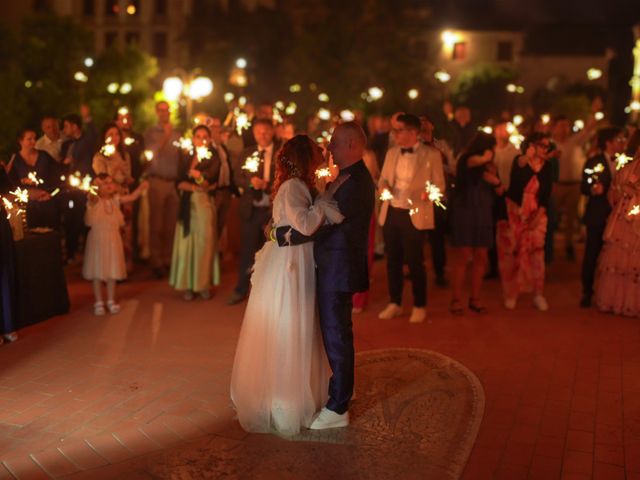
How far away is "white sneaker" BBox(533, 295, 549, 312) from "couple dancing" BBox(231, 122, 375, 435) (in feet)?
15.0

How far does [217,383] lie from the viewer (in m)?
6.93

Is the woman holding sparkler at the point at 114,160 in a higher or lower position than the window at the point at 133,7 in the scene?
lower

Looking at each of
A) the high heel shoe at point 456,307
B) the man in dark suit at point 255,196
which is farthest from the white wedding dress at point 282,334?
the high heel shoe at point 456,307

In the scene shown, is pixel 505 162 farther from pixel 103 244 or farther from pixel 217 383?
pixel 217 383

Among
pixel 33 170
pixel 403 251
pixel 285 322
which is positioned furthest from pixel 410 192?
pixel 33 170

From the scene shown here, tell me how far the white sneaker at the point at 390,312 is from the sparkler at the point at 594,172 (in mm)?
2865

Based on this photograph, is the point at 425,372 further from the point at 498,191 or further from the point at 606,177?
the point at 606,177

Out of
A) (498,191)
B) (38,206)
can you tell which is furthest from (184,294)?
(498,191)

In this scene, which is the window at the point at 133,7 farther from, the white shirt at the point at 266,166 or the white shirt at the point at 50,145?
the white shirt at the point at 266,166

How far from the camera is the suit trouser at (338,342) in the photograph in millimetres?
5852

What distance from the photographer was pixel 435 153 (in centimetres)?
891

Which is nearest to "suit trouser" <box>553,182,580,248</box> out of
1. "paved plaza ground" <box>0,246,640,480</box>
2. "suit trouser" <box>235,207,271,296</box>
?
"paved plaza ground" <box>0,246,640,480</box>

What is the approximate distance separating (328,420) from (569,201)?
8.60 meters

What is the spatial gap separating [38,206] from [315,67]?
3312 cm
